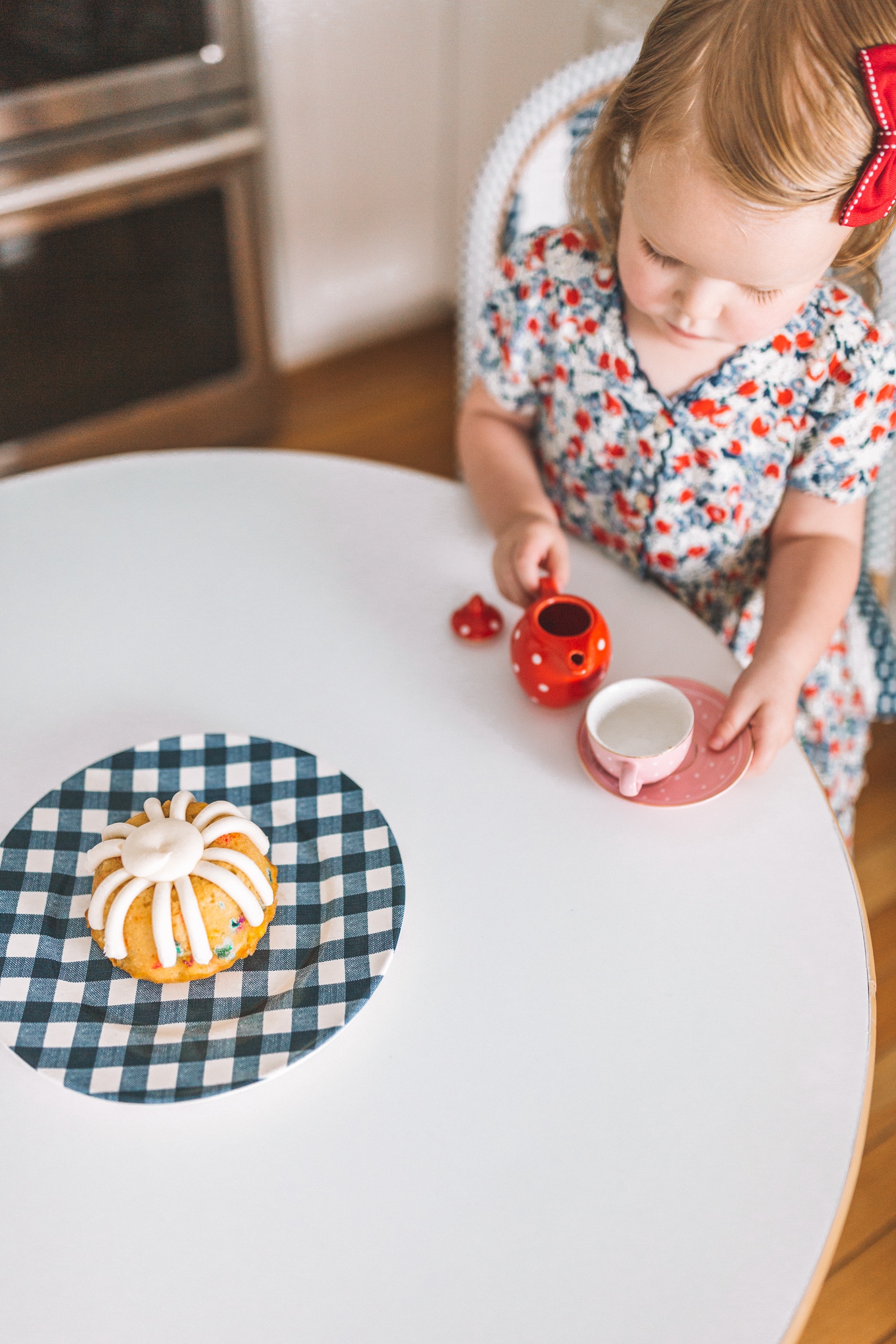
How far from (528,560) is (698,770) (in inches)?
8.5

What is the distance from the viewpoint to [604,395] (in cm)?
98

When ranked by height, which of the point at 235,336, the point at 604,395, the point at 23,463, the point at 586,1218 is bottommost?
the point at 23,463

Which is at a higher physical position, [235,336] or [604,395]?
[604,395]

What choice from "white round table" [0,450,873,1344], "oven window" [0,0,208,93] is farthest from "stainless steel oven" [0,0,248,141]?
"white round table" [0,450,873,1344]

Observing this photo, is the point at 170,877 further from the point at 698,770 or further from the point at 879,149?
the point at 879,149

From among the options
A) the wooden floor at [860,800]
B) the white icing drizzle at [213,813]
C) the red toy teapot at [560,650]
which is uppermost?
the red toy teapot at [560,650]

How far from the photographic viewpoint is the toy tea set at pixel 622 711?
0.75m

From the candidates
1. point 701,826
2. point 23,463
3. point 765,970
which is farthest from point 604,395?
point 23,463

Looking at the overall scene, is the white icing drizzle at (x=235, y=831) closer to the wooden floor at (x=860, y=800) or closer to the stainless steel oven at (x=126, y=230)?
the wooden floor at (x=860, y=800)

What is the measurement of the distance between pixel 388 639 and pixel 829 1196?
49 centimetres

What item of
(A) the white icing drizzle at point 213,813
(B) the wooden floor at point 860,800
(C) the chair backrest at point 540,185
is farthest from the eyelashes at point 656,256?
(B) the wooden floor at point 860,800

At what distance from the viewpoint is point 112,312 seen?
72.2 inches

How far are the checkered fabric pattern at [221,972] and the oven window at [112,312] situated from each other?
1265 millimetres

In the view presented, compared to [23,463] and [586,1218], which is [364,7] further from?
[586,1218]
